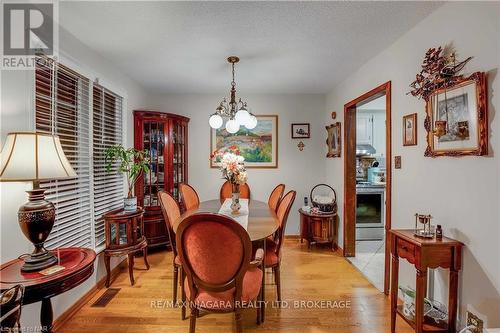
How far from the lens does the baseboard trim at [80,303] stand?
200 centimetres

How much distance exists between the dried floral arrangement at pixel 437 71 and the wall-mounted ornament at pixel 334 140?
5.33 ft

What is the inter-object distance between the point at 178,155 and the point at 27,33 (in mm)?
2324

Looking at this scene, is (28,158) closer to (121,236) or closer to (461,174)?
(121,236)

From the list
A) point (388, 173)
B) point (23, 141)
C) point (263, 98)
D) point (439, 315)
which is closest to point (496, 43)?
point (388, 173)

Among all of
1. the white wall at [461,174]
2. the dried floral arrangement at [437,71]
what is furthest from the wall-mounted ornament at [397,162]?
the dried floral arrangement at [437,71]

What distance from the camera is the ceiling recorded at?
71.5 inches

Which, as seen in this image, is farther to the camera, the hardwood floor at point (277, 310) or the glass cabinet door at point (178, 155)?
the glass cabinet door at point (178, 155)

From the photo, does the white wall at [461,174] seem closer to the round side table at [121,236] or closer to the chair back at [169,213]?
the chair back at [169,213]

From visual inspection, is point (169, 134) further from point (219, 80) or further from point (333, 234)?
point (333, 234)

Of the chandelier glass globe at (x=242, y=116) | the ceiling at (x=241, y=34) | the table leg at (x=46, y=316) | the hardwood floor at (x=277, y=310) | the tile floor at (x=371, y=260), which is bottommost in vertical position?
the hardwood floor at (x=277, y=310)

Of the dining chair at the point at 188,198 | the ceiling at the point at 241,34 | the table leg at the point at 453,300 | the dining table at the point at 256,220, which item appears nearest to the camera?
the table leg at the point at 453,300

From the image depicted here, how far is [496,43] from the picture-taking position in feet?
4.74

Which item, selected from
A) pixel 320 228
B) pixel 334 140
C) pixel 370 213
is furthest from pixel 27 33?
pixel 370 213

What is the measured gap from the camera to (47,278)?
4.33 feet
